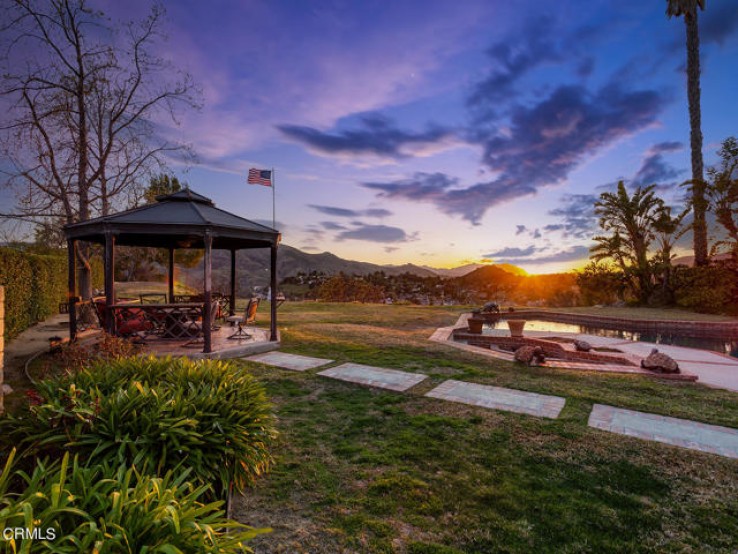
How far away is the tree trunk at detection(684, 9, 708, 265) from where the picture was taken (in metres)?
18.7

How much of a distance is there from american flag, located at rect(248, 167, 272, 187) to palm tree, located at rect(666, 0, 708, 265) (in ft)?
Answer: 72.0

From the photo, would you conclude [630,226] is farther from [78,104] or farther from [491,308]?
[78,104]

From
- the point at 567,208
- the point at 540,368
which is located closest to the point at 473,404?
the point at 540,368

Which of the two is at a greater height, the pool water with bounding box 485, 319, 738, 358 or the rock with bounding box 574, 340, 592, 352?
the rock with bounding box 574, 340, 592, 352

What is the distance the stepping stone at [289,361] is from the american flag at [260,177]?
8297 millimetres

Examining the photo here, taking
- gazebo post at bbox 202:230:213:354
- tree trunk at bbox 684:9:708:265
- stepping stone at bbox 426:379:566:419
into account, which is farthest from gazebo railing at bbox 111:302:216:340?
tree trunk at bbox 684:9:708:265

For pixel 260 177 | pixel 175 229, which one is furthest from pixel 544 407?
pixel 260 177

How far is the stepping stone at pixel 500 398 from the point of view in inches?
180

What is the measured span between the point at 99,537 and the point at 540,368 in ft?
23.2

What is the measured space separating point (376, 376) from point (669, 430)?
12.7ft

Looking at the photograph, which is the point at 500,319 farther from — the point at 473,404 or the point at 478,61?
the point at 473,404

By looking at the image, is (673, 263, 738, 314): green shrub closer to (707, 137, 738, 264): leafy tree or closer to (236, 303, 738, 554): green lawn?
(707, 137, 738, 264): leafy tree

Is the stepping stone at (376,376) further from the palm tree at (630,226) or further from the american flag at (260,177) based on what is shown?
the palm tree at (630,226)

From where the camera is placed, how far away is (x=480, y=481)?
2969mm
